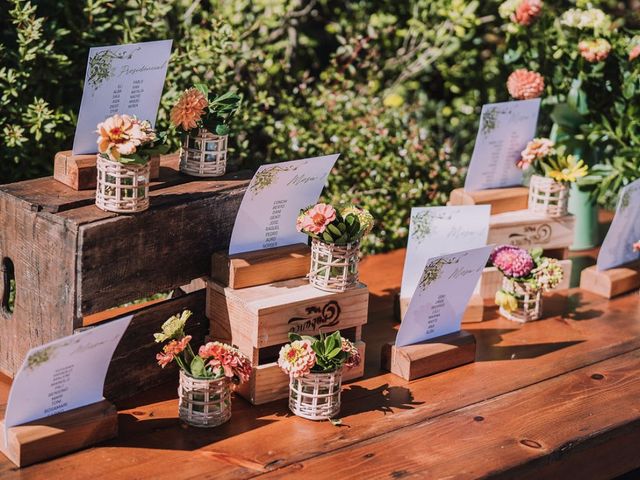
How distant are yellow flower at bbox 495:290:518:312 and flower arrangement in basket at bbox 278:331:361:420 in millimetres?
702

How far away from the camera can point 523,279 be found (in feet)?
8.82

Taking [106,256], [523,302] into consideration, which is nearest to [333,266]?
[106,256]

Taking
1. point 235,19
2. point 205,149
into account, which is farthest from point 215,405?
point 235,19

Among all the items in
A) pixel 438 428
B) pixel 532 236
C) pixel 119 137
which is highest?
pixel 119 137

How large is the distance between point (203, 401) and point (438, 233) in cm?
82

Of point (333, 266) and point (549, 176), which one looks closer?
point (333, 266)

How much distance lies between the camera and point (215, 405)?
2061 millimetres

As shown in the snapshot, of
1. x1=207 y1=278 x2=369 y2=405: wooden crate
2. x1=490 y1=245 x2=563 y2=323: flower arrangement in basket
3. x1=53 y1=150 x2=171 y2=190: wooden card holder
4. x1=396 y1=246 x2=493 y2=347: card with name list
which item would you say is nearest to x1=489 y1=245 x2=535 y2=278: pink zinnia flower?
x1=490 y1=245 x2=563 y2=323: flower arrangement in basket

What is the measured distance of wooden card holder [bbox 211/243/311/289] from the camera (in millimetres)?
2230

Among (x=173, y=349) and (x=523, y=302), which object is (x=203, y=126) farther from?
(x=523, y=302)

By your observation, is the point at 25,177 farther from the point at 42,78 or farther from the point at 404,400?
the point at 404,400

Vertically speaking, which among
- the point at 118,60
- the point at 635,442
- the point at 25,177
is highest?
the point at 118,60

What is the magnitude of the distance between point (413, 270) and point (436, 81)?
2901 mm

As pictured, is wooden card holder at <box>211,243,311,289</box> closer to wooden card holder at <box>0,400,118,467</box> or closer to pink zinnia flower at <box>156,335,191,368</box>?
pink zinnia flower at <box>156,335,191,368</box>
